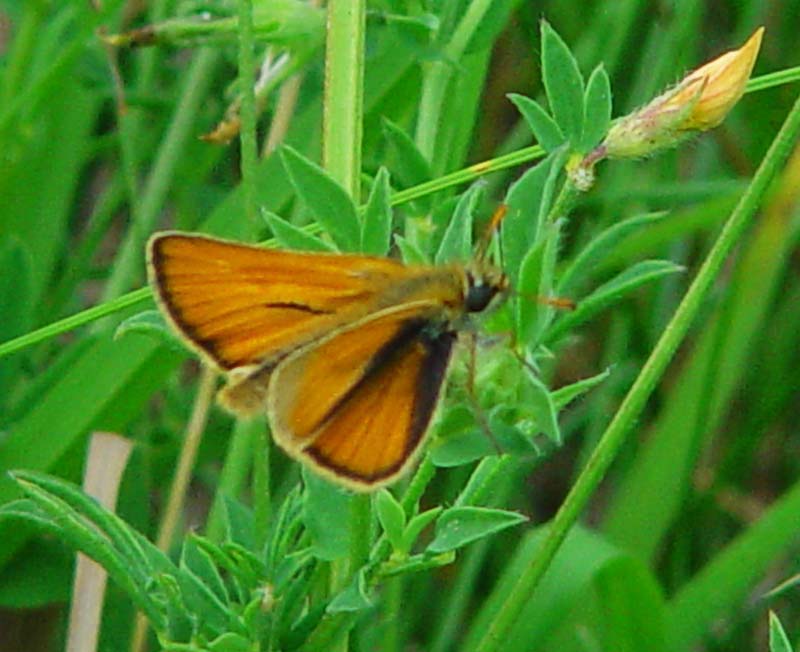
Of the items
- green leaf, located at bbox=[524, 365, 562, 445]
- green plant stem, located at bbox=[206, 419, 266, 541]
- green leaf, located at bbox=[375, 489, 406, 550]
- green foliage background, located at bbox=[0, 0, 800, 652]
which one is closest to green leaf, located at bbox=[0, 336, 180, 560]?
green foliage background, located at bbox=[0, 0, 800, 652]

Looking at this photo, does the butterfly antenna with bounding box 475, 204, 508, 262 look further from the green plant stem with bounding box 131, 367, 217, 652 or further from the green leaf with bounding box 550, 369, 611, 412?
the green plant stem with bounding box 131, 367, 217, 652

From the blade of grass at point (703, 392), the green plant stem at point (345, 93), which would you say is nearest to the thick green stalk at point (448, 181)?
the green plant stem at point (345, 93)

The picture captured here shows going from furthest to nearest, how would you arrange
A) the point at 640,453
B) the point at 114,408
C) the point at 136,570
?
the point at 640,453, the point at 114,408, the point at 136,570

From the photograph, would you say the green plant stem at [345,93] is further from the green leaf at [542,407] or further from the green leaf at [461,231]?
the green leaf at [542,407]

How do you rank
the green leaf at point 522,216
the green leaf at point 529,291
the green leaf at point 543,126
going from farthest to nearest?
the green leaf at point 543,126, the green leaf at point 522,216, the green leaf at point 529,291

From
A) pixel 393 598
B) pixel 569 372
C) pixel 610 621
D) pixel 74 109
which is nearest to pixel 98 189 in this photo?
pixel 74 109

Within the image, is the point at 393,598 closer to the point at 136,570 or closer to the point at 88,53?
the point at 136,570

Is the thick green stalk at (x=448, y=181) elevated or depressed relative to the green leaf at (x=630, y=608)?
elevated
